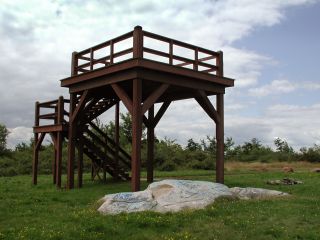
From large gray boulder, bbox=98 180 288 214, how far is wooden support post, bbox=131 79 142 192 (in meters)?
2.23

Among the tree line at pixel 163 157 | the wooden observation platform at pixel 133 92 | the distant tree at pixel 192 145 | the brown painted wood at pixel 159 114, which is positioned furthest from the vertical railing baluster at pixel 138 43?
the distant tree at pixel 192 145

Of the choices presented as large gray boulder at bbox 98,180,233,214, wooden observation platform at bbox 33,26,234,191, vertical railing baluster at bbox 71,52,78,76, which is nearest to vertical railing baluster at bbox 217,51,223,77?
wooden observation platform at bbox 33,26,234,191

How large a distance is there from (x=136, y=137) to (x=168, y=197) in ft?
12.5

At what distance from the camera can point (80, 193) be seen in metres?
18.5

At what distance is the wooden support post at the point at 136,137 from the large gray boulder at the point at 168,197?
223 cm

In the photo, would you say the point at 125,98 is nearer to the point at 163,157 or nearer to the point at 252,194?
the point at 252,194

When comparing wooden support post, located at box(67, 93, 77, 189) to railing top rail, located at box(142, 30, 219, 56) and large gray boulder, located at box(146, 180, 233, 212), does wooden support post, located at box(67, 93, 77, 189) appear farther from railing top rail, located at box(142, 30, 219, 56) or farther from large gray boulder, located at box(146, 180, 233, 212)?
large gray boulder, located at box(146, 180, 233, 212)

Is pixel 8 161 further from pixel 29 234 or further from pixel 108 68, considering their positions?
pixel 29 234

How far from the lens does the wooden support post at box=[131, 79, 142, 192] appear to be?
55.0 feet

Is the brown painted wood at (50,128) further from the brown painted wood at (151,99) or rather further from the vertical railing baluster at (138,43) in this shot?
the vertical railing baluster at (138,43)

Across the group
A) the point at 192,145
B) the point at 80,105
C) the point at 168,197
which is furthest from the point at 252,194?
the point at 192,145

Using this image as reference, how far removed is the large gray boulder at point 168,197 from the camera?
42.8 ft

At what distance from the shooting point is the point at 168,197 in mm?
13625

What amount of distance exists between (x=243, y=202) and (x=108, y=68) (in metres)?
8.03
